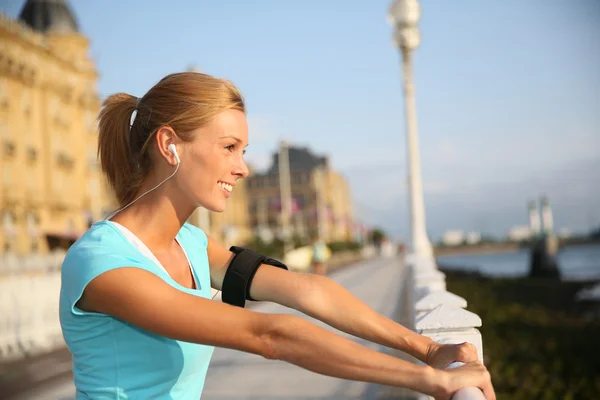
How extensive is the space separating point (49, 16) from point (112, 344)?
175 feet

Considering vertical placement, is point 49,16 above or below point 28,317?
above

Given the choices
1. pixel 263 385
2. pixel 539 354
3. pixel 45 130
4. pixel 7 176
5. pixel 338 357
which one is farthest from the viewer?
pixel 45 130

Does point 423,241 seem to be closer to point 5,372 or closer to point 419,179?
point 419,179

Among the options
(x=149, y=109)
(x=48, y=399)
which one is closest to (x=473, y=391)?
(x=149, y=109)

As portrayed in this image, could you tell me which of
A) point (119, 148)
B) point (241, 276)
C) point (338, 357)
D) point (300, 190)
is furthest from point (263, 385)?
point (300, 190)

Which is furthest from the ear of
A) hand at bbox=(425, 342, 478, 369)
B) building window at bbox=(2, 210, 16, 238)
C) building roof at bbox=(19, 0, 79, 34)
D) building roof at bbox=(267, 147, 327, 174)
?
building roof at bbox=(267, 147, 327, 174)

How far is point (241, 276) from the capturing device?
7.72ft

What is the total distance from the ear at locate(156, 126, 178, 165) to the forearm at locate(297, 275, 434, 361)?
0.55 metres

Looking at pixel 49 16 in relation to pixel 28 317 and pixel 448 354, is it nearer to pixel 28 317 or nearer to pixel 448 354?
pixel 28 317

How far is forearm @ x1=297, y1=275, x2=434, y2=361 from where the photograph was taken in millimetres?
2107

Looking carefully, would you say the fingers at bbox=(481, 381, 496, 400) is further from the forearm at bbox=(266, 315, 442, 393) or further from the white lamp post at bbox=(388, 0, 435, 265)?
the white lamp post at bbox=(388, 0, 435, 265)

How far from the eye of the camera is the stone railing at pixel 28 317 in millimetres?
10575

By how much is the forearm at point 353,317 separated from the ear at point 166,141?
0.55m

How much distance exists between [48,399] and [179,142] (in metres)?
5.80
